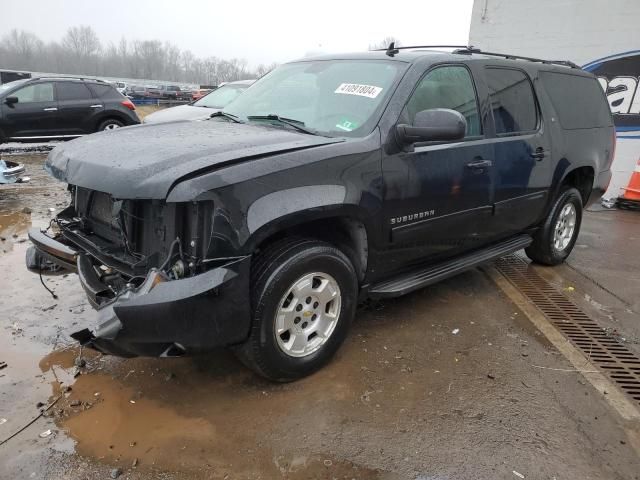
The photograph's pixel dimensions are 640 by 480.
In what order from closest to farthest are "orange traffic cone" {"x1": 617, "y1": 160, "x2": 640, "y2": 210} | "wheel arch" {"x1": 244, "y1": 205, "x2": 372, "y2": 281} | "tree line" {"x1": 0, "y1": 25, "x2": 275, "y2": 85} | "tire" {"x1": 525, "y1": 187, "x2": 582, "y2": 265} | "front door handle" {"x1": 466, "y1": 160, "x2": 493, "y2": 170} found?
1. "wheel arch" {"x1": 244, "y1": 205, "x2": 372, "y2": 281}
2. "front door handle" {"x1": 466, "y1": 160, "x2": 493, "y2": 170}
3. "tire" {"x1": 525, "y1": 187, "x2": 582, "y2": 265}
4. "orange traffic cone" {"x1": 617, "y1": 160, "x2": 640, "y2": 210}
5. "tree line" {"x1": 0, "y1": 25, "x2": 275, "y2": 85}

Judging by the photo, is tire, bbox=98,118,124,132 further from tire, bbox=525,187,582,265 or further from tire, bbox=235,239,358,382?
tire, bbox=235,239,358,382

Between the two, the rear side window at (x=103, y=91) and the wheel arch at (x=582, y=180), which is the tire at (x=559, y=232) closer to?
the wheel arch at (x=582, y=180)

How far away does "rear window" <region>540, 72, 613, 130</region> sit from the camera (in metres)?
4.68

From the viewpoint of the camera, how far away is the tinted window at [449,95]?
11.1 ft

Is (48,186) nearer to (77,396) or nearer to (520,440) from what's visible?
(77,396)

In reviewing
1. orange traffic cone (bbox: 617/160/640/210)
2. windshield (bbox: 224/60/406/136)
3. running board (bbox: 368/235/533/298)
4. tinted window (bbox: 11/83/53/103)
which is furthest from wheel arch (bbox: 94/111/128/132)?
orange traffic cone (bbox: 617/160/640/210)

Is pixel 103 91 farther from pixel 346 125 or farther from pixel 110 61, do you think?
pixel 110 61

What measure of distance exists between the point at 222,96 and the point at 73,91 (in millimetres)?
4015

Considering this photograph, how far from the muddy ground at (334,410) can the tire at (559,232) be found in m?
1.25

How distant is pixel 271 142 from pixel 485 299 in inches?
101

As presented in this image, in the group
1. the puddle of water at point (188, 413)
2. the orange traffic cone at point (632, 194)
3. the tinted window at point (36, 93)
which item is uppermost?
the tinted window at point (36, 93)

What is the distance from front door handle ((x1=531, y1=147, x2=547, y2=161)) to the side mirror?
5.15 feet

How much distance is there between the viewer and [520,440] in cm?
258

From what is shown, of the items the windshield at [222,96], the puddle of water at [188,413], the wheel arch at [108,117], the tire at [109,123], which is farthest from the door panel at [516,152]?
the wheel arch at [108,117]
